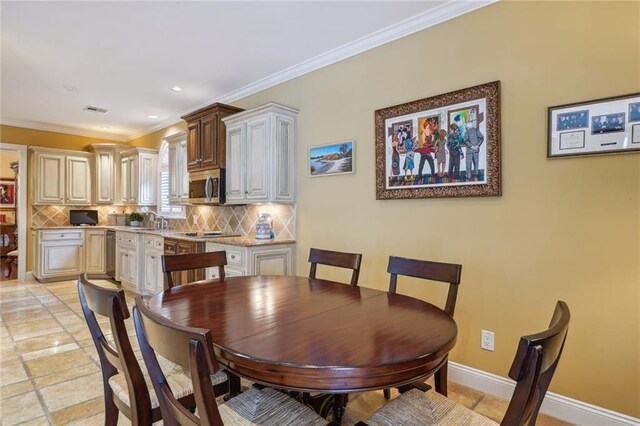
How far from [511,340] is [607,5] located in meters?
2.06

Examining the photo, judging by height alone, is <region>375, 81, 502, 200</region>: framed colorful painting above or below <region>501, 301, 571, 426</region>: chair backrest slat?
above

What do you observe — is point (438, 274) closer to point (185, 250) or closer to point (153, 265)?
point (185, 250)

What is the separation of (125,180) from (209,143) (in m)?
3.00

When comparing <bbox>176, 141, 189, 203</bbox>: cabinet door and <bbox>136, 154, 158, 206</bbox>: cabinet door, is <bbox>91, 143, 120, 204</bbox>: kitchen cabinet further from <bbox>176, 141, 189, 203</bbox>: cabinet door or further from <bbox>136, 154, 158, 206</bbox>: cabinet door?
<bbox>176, 141, 189, 203</bbox>: cabinet door

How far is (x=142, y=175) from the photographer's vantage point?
232 inches

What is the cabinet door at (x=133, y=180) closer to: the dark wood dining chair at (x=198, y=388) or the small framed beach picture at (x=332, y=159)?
the small framed beach picture at (x=332, y=159)

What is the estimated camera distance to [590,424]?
196cm

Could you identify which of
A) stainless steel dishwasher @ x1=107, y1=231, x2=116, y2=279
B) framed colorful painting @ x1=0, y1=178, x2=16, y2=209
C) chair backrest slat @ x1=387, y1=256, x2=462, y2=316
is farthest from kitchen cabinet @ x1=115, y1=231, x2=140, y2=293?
framed colorful painting @ x1=0, y1=178, x2=16, y2=209

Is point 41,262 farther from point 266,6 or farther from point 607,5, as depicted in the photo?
point 607,5

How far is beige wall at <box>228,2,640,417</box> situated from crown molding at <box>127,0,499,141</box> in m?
0.07

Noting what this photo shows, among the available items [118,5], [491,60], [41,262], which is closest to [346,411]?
[491,60]

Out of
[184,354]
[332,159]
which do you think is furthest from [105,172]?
[184,354]

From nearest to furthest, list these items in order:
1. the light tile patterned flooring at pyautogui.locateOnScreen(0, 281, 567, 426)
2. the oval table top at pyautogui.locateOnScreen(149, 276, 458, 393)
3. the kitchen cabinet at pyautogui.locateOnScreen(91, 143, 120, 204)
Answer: the oval table top at pyautogui.locateOnScreen(149, 276, 458, 393)
the light tile patterned flooring at pyautogui.locateOnScreen(0, 281, 567, 426)
the kitchen cabinet at pyautogui.locateOnScreen(91, 143, 120, 204)

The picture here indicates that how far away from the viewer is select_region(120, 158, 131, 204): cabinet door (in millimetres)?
6102
